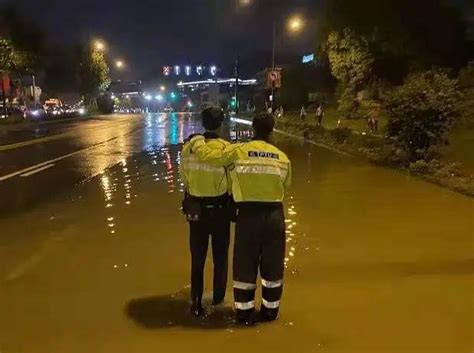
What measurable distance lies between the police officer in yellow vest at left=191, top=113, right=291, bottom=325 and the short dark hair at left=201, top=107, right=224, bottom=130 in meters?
0.16

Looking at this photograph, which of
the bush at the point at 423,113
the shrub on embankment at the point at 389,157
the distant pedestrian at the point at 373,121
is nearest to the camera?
the shrub on embankment at the point at 389,157

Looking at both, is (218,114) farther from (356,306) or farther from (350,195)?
(350,195)

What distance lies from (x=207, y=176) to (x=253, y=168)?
44cm

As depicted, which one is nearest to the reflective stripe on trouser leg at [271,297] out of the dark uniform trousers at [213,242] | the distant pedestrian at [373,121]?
the dark uniform trousers at [213,242]

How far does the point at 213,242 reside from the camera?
5664mm

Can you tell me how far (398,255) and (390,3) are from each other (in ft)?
105

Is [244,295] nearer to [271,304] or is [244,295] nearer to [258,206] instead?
[271,304]

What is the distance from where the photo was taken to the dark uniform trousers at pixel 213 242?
5473 mm

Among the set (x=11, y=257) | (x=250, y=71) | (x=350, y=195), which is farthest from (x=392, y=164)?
(x=250, y=71)

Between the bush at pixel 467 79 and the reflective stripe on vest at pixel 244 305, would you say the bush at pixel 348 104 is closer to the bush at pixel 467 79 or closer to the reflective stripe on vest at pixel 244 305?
the bush at pixel 467 79

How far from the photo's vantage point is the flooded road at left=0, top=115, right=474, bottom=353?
5129 mm

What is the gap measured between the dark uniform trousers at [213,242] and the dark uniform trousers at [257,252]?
264mm

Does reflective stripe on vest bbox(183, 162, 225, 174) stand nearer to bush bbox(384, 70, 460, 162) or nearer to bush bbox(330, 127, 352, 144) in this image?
bush bbox(384, 70, 460, 162)

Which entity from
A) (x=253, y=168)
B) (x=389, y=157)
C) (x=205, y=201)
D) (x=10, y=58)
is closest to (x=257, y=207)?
(x=253, y=168)
